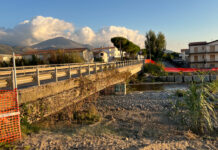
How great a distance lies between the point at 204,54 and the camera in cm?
4694

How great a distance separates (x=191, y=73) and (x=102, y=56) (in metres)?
43.0

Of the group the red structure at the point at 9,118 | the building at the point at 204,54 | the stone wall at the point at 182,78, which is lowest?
the stone wall at the point at 182,78

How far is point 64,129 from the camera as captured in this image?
6.56 m

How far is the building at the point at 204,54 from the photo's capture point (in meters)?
46.1

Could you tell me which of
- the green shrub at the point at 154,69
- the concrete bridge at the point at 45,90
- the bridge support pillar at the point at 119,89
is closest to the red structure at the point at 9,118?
the concrete bridge at the point at 45,90

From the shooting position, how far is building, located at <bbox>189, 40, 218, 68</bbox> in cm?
4606

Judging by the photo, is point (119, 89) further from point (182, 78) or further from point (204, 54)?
point (204, 54)

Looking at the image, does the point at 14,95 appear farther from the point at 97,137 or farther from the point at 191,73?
the point at 191,73

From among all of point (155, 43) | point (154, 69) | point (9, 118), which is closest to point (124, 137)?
point (9, 118)

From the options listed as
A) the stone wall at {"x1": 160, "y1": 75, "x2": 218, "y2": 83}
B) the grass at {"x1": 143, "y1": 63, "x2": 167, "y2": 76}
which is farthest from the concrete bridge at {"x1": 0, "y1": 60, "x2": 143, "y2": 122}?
the grass at {"x1": 143, "y1": 63, "x2": 167, "y2": 76}

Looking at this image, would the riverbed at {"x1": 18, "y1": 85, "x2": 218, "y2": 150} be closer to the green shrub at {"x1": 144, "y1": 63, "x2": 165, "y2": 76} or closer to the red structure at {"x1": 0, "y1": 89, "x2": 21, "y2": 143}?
the red structure at {"x1": 0, "y1": 89, "x2": 21, "y2": 143}

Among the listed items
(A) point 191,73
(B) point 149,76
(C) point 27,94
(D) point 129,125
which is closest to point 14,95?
(C) point 27,94

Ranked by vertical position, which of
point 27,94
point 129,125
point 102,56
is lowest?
point 129,125

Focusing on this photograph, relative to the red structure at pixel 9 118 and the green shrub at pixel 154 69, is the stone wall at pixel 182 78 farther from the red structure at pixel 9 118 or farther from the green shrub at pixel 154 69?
the red structure at pixel 9 118
